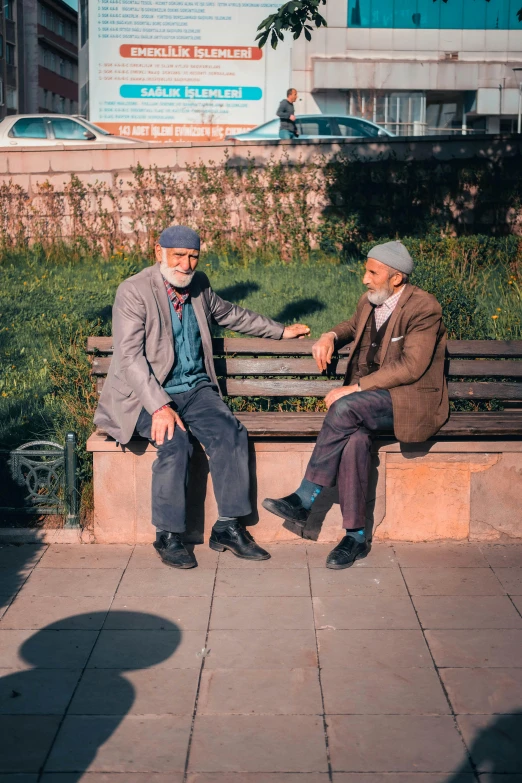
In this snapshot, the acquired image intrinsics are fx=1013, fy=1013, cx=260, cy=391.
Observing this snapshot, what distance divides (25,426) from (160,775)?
3.79 metres

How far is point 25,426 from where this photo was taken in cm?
676

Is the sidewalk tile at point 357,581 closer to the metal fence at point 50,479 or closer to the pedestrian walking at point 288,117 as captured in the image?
the metal fence at point 50,479

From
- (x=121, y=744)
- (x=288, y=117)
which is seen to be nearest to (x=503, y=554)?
(x=121, y=744)

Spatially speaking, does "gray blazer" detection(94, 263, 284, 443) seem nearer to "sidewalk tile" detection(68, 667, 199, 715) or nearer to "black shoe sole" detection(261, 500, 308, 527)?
"black shoe sole" detection(261, 500, 308, 527)

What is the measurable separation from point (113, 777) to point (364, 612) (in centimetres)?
168

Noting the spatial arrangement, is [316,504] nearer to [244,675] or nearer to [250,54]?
[244,675]

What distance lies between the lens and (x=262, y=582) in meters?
5.08

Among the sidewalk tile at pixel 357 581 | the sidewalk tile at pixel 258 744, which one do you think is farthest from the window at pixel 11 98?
the sidewalk tile at pixel 258 744

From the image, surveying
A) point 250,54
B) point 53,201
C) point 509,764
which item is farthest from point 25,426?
point 250,54

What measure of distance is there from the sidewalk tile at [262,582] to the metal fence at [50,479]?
1027 mm

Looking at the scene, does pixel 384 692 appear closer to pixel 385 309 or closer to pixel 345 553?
pixel 345 553

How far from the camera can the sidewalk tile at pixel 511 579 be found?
4.95 metres

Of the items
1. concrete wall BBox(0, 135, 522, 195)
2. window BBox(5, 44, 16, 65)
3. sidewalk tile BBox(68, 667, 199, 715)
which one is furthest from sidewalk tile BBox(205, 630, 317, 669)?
window BBox(5, 44, 16, 65)

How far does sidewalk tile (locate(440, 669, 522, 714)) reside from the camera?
3752 millimetres
